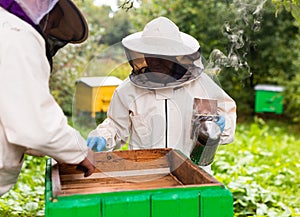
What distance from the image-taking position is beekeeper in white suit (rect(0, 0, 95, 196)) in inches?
57.8

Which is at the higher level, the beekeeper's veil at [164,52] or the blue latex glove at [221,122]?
the beekeeper's veil at [164,52]

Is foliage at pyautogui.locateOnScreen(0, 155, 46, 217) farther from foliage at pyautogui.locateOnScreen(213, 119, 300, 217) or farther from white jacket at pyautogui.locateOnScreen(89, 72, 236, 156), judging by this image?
foliage at pyautogui.locateOnScreen(213, 119, 300, 217)

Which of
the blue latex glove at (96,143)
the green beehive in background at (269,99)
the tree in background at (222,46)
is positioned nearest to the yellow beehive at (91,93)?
the blue latex glove at (96,143)

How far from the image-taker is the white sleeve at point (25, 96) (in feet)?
4.81

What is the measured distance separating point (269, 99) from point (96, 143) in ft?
19.2

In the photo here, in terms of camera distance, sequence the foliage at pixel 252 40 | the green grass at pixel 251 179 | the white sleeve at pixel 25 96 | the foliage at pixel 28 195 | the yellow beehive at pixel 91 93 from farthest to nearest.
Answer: the foliage at pixel 252 40
the green grass at pixel 251 179
the foliage at pixel 28 195
the yellow beehive at pixel 91 93
the white sleeve at pixel 25 96

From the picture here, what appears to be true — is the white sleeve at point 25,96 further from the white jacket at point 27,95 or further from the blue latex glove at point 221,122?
the blue latex glove at point 221,122

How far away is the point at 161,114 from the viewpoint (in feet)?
6.88

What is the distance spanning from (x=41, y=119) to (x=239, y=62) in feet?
4.09

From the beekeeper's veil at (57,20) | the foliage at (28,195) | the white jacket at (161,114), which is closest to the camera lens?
the beekeeper's veil at (57,20)

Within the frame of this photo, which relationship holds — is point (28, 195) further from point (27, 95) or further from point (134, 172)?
point (27, 95)

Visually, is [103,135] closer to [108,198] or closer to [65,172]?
[65,172]

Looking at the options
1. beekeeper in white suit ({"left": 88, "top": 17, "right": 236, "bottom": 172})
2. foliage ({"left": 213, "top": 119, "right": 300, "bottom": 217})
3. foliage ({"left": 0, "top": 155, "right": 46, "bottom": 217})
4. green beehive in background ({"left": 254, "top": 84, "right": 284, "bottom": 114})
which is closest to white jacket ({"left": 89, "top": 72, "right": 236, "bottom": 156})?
beekeeper in white suit ({"left": 88, "top": 17, "right": 236, "bottom": 172})

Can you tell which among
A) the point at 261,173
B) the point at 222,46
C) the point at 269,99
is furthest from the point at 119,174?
the point at 269,99
